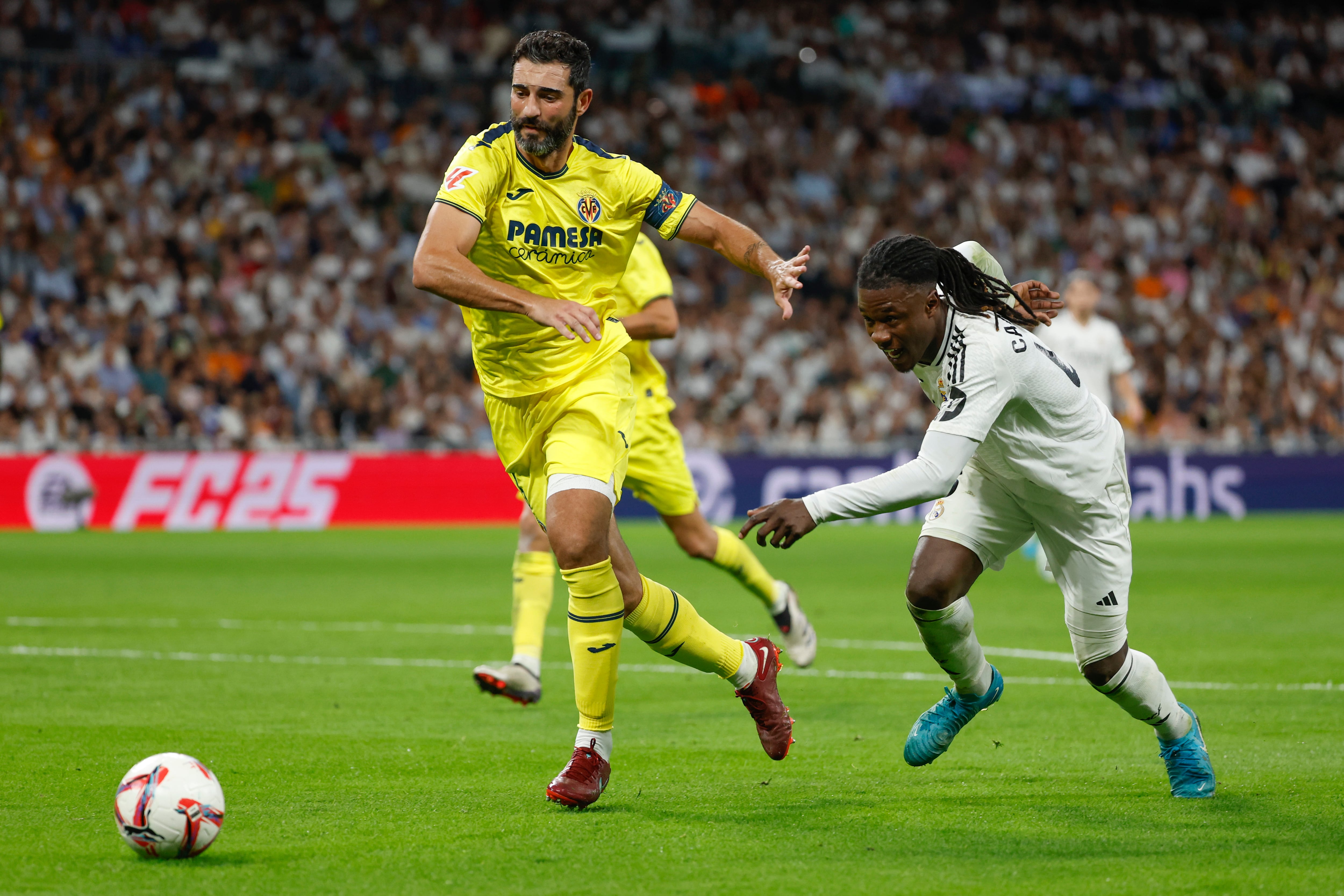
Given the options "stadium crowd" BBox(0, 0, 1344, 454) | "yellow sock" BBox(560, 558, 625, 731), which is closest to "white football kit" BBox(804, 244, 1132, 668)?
"yellow sock" BBox(560, 558, 625, 731)

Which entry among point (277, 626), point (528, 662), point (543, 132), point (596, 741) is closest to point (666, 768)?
point (596, 741)

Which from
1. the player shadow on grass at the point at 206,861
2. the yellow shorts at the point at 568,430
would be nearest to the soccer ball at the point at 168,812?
the player shadow on grass at the point at 206,861

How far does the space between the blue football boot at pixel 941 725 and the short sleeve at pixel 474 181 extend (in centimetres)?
248

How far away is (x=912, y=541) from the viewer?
1942 centimetres

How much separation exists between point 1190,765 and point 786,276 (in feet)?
7.29

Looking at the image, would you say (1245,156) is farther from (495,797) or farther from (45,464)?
(495,797)

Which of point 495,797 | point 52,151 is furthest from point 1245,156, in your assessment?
point 495,797

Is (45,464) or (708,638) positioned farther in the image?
(45,464)

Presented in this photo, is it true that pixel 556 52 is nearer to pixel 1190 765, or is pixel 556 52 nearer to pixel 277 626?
pixel 1190 765

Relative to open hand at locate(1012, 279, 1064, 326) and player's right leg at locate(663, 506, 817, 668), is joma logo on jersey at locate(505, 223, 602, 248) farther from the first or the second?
player's right leg at locate(663, 506, 817, 668)

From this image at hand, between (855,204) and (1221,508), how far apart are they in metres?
8.75

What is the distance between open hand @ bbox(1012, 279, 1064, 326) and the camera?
5.66 meters

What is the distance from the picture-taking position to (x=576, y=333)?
5094mm

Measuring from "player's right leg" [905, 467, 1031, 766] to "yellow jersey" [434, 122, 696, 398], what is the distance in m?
1.44
